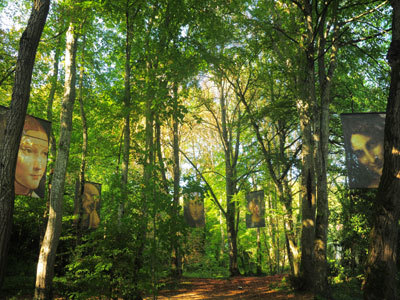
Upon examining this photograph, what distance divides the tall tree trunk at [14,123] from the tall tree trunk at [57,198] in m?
3.07

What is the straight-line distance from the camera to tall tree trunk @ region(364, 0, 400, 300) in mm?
5152

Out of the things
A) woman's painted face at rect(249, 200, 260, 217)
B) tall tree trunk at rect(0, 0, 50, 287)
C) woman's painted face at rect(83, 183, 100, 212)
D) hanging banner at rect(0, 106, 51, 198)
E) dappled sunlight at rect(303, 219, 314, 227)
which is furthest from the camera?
woman's painted face at rect(249, 200, 260, 217)

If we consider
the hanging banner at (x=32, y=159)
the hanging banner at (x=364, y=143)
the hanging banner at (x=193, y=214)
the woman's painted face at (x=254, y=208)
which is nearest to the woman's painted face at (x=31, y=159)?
the hanging banner at (x=32, y=159)

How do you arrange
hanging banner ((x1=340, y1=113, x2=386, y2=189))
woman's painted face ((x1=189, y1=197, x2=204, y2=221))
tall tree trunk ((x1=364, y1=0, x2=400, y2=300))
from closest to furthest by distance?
tall tree trunk ((x1=364, y1=0, x2=400, y2=300)) → hanging banner ((x1=340, y1=113, x2=386, y2=189)) → woman's painted face ((x1=189, y1=197, x2=204, y2=221))

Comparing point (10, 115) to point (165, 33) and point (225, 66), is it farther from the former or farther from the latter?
point (225, 66)

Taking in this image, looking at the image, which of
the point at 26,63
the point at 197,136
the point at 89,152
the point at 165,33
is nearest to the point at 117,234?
the point at 26,63

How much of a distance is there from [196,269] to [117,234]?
18.5m

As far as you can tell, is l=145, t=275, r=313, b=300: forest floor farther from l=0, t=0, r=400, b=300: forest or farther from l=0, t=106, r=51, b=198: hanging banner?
l=0, t=106, r=51, b=198: hanging banner

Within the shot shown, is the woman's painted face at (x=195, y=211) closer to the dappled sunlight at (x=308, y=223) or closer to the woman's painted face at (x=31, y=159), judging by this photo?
the dappled sunlight at (x=308, y=223)

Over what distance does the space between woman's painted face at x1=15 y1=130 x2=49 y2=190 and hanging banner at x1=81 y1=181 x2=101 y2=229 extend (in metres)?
4.53

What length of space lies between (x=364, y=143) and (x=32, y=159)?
892 centimetres

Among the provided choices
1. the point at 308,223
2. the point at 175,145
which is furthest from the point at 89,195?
the point at 308,223

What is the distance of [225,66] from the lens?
44.3ft

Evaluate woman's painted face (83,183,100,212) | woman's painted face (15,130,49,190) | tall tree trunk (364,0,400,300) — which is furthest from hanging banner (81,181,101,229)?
tall tree trunk (364,0,400,300)
